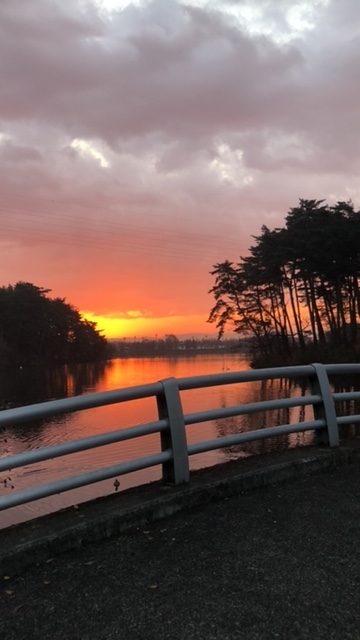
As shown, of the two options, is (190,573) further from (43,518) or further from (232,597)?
(43,518)

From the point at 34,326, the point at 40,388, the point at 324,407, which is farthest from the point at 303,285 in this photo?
the point at 34,326

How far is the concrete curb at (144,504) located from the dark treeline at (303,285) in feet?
110

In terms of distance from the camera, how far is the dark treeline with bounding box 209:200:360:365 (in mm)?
38438

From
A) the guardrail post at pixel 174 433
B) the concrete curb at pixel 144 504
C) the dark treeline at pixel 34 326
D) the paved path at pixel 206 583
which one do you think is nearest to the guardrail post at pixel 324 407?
the concrete curb at pixel 144 504

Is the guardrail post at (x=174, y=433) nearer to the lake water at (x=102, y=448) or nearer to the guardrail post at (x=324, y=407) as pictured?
the guardrail post at (x=324, y=407)

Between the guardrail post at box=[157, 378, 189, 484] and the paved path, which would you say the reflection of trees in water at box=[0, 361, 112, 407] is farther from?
the paved path

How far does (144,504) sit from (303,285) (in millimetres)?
47295

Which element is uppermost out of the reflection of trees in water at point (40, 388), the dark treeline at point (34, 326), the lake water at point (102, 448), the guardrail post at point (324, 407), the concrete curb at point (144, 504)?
the dark treeline at point (34, 326)

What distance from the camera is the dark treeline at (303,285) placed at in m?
38.4

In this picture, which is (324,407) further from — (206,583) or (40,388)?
(40,388)

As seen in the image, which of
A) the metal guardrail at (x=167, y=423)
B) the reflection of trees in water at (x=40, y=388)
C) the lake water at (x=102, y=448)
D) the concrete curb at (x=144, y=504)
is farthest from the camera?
the reflection of trees in water at (x=40, y=388)

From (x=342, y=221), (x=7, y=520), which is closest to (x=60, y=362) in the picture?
(x=342, y=221)

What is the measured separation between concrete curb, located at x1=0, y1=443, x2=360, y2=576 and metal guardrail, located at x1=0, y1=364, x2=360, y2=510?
0.20 metres

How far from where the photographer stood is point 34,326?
99.0 meters
